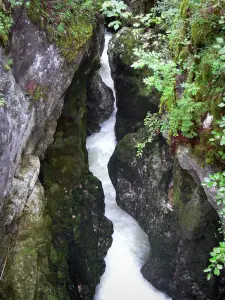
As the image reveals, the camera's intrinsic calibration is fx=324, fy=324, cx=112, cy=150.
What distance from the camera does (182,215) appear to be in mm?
8320

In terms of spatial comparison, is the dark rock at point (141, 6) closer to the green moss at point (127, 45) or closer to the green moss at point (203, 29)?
the green moss at point (127, 45)

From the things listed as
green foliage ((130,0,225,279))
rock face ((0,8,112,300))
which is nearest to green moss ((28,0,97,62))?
rock face ((0,8,112,300))

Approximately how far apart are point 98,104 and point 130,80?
2.44m

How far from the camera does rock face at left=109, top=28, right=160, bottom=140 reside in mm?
11008

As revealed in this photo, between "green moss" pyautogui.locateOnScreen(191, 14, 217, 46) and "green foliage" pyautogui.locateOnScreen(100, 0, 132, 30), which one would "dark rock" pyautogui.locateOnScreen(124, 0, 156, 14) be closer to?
"green moss" pyautogui.locateOnScreen(191, 14, 217, 46)

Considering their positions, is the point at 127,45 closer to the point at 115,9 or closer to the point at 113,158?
the point at 113,158

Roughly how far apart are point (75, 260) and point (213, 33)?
716cm

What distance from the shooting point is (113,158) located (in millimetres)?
11367

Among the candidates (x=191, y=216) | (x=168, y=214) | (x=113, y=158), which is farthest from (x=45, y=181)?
(x=191, y=216)

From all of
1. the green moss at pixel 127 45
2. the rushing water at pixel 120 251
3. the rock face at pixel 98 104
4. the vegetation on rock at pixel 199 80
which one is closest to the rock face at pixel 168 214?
the rushing water at pixel 120 251

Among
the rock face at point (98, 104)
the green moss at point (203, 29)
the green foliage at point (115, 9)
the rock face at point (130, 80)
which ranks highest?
the green moss at point (203, 29)

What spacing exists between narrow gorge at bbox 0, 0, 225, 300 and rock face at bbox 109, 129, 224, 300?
4 cm

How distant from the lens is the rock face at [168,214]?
7.97 meters

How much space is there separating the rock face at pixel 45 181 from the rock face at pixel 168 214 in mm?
1197
